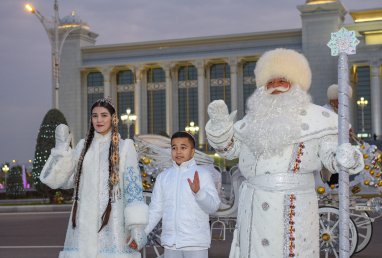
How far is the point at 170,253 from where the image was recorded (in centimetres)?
592

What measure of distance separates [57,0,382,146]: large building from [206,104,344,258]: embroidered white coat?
50.8 metres

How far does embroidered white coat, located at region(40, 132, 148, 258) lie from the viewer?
17.9ft

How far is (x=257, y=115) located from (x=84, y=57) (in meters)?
63.5

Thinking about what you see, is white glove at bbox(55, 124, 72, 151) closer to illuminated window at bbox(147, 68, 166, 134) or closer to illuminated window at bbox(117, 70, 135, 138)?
illuminated window at bbox(147, 68, 166, 134)

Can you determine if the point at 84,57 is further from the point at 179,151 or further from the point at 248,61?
the point at 179,151

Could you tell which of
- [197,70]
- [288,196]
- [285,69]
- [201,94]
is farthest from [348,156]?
[197,70]

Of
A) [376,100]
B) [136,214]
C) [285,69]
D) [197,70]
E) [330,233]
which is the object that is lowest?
[330,233]

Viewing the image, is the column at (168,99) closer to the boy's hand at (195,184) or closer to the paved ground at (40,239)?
the paved ground at (40,239)

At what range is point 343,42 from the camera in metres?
4.95

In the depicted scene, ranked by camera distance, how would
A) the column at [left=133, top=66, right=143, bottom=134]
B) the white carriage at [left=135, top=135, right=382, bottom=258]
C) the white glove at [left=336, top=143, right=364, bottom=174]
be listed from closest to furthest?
1. the white glove at [left=336, top=143, right=364, bottom=174]
2. the white carriage at [left=135, top=135, right=382, bottom=258]
3. the column at [left=133, top=66, right=143, bottom=134]

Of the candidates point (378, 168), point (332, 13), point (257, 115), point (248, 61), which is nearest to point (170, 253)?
point (257, 115)

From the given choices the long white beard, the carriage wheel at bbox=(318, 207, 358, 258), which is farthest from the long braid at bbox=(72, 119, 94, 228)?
the carriage wheel at bbox=(318, 207, 358, 258)

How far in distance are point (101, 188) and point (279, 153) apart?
1380 mm

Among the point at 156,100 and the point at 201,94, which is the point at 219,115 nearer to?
the point at 201,94
